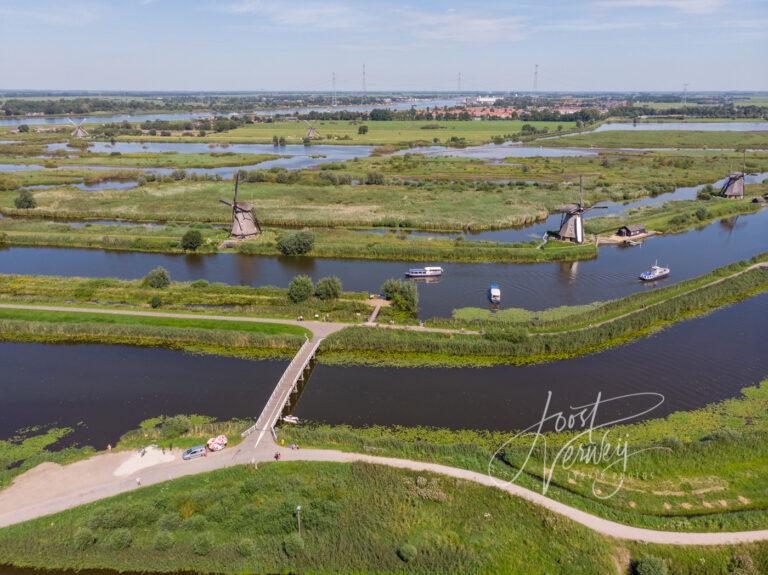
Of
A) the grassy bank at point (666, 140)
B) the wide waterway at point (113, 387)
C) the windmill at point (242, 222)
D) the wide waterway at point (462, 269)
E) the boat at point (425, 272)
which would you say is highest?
the grassy bank at point (666, 140)

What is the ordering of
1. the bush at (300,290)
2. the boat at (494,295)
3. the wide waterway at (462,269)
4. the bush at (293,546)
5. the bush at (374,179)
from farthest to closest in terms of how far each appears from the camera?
the bush at (374,179) → the wide waterway at (462,269) → the boat at (494,295) → the bush at (300,290) → the bush at (293,546)

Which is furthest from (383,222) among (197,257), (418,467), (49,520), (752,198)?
(752,198)

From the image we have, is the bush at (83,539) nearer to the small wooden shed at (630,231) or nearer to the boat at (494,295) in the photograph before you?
the boat at (494,295)

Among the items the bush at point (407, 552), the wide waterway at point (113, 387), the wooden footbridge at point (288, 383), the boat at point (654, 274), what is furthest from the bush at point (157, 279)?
the boat at point (654, 274)

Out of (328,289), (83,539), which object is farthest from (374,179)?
(83,539)

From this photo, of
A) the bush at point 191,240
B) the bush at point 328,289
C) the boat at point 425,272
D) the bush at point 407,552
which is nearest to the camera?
the bush at point 407,552

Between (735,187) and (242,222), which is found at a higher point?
(735,187)

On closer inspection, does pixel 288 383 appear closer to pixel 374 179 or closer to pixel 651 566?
pixel 651 566
